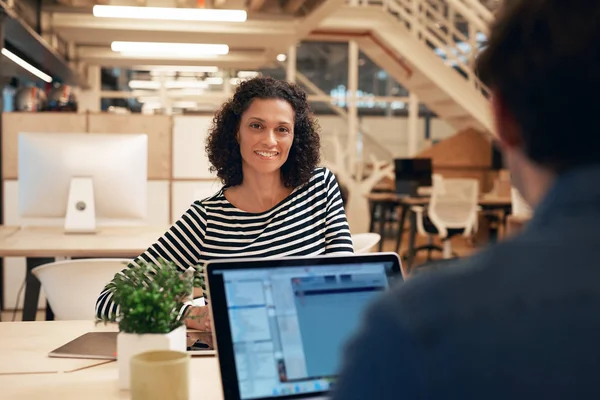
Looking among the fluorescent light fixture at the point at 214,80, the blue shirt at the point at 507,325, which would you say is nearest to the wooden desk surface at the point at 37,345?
the blue shirt at the point at 507,325

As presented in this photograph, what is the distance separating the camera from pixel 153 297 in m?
1.23

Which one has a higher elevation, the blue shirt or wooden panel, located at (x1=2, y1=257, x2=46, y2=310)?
the blue shirt

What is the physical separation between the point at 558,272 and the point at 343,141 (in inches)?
504

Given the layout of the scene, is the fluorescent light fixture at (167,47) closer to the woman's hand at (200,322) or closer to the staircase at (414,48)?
the staircase at (414,48)

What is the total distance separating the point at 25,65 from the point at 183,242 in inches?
207

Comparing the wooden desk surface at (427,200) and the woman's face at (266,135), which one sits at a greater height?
the woman's face at (266,135)

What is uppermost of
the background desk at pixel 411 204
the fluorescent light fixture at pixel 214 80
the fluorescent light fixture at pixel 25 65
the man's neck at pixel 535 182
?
the fluorescent light fixture at pixel 214 80

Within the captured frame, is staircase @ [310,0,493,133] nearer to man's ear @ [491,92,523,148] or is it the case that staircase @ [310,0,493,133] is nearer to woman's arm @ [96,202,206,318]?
woman's arm @ [96,202,206,318]

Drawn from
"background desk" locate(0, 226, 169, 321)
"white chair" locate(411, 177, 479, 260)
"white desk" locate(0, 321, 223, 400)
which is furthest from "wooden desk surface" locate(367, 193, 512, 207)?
"white desk" locate(0, 321, 223, 400)

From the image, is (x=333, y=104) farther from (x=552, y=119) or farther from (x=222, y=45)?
(x=552, y=119)

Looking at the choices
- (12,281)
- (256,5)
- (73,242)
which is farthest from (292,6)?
(73,242)

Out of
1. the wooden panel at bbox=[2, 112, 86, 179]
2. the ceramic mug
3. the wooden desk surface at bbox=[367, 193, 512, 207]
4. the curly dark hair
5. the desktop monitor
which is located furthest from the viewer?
the desktop monitor

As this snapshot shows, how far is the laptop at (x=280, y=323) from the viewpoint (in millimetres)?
1064

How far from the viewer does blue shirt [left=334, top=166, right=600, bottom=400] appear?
470 mm
